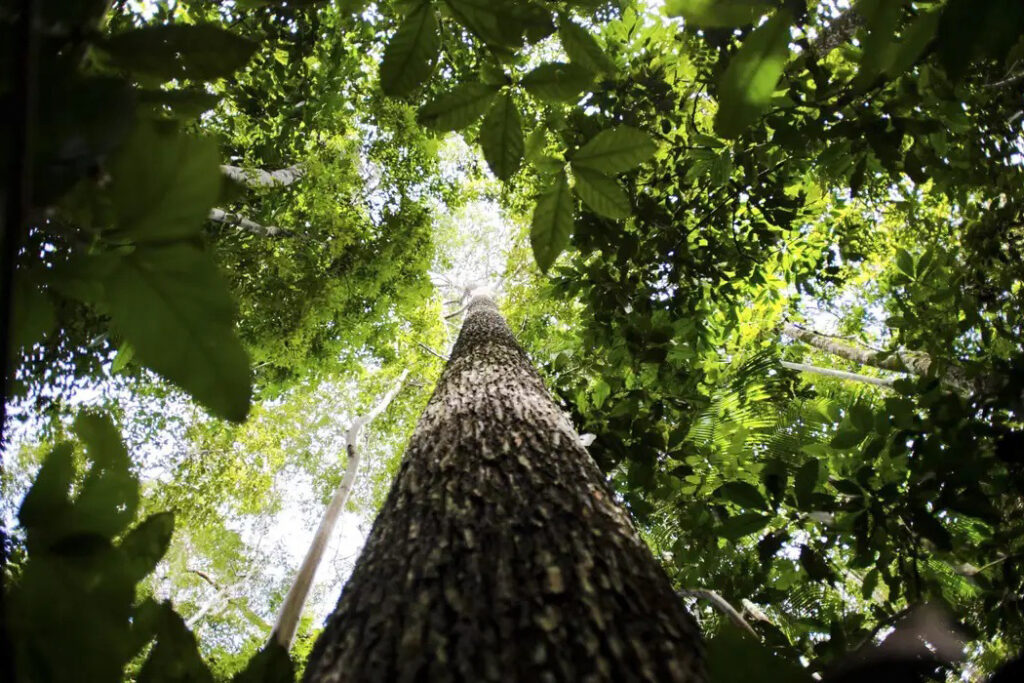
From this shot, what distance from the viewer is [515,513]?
1215mm

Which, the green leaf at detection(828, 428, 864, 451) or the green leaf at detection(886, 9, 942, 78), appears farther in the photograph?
the green leaf at detection(828, 428, 864, 451)

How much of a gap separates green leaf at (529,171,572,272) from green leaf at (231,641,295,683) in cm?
59

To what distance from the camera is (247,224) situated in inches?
171

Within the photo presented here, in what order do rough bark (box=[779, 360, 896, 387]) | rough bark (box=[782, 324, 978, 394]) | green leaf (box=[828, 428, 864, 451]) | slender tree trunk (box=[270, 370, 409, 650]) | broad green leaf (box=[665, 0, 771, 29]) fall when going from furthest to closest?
rough bark (box=[779, 360, 896, 387])
slender tree trunk (box=[270, 370, 409, 650])
rough bark (box=[782, 324, 978, 394])
green leaf (box=[828, 428, 864, 451])
broad green leaf (box=[665, 0, 771, 29])

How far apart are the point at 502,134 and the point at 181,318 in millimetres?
575

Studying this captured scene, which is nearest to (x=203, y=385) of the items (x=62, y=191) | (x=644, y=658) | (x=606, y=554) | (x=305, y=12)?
(x=62, y=191)

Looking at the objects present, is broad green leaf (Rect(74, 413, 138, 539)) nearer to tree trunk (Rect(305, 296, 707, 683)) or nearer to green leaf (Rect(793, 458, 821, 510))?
tree trunk (Rect(305, 296, 707, 683))

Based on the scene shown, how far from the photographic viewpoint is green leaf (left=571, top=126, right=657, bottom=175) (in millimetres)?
737

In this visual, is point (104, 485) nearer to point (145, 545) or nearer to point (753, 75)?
point (145, 545)

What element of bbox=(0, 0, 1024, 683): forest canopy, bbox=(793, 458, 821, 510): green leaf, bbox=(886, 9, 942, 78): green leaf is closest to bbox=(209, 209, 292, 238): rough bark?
bbox=(0, 0, 1024, 683): forest canopy

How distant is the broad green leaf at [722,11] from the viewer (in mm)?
510

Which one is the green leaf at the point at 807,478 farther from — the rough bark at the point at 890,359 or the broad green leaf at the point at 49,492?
the broad green leaf at the point at 49,492

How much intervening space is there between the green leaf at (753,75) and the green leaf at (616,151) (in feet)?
0.63

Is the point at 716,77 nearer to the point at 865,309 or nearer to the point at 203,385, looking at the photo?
the point at 203,385
